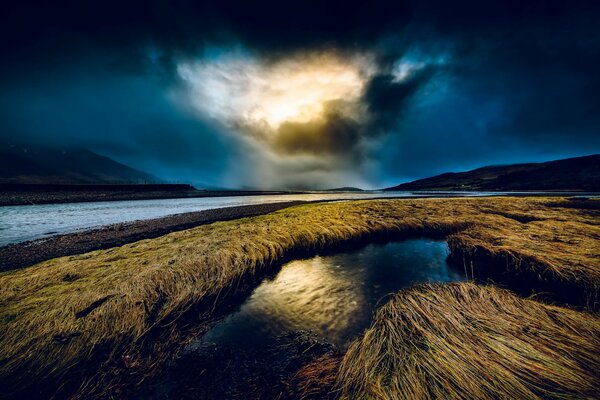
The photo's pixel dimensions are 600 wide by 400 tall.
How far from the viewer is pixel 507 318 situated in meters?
3.32

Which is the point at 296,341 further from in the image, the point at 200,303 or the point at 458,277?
the point at 458,277

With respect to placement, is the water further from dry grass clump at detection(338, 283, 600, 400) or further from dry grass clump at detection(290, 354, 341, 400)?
dry grass clump at detection(338, 283, 600, 400)

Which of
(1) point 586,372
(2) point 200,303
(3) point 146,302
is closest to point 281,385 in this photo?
(2) point 200,303

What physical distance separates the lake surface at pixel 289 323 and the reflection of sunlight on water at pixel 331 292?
22 mm

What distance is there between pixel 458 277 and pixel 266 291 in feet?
22.6

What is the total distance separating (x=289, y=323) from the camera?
16.9ft

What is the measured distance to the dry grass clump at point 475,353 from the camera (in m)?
2.18

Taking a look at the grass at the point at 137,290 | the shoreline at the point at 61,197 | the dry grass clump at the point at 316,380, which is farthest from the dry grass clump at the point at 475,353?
the shoreline at the point at 61,197

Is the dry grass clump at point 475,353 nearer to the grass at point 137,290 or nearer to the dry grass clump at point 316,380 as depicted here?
the dry grass clump at point 316,380

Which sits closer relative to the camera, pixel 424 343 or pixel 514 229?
pixel 424 343

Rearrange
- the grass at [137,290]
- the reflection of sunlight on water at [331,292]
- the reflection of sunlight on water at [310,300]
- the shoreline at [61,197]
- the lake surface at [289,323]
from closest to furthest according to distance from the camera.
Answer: the grass at [137,290] → the lake surface at [289,323] → the reflection of sunlight on water at [331,292] → the reflection of sunlight on water at [310,300] → the shoreline at [61,197]

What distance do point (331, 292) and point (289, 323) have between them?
1.94m

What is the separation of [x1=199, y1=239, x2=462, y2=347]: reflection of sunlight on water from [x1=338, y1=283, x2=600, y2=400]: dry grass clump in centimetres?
182

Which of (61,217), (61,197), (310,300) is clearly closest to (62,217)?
(61,217)
